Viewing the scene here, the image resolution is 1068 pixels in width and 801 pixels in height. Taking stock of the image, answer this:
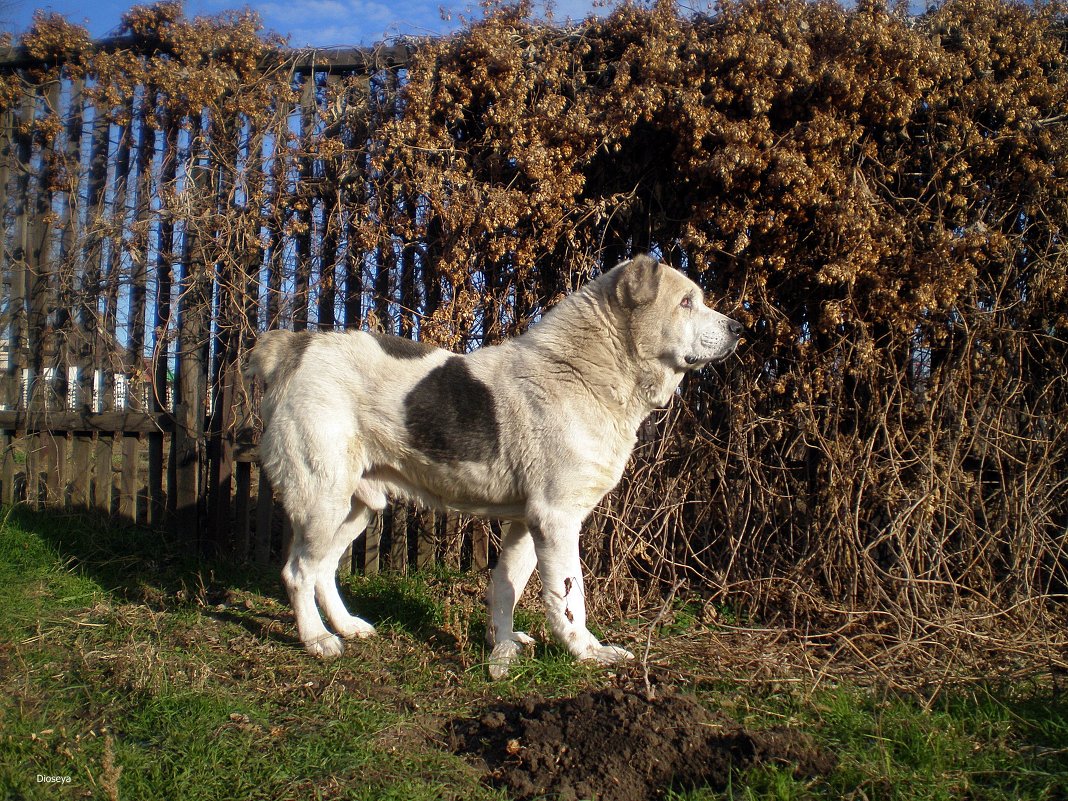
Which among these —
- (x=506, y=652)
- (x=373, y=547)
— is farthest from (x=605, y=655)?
(x=373, y=547)

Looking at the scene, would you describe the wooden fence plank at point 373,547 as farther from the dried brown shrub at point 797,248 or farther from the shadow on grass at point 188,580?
the dried brown shrub at point 797,248

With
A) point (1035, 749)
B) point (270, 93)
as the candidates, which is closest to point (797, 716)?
point (1035, 749)

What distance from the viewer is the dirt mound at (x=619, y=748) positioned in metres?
2.68

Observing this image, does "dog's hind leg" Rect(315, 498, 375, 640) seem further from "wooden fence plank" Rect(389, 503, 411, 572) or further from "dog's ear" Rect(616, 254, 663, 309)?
"dog's ear" Rect(616, 254, 663, 309)

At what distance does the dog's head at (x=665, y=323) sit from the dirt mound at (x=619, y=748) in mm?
1895

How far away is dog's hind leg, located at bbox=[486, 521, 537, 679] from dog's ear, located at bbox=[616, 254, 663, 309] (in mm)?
1446

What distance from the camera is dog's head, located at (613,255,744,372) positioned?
166 inches

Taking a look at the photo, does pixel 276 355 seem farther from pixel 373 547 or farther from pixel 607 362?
pixel 607 362

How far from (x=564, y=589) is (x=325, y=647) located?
1.39 m

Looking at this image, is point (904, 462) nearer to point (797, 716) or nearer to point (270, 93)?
point (797, 716)

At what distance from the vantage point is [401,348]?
452cm

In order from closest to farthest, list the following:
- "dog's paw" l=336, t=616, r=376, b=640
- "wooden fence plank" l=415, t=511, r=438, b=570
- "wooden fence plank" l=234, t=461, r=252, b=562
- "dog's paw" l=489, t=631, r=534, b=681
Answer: "dog's paw" l=489, t=631, r=534, b=681 < "dog's paw" l=336, t=616, r=376, b=640 < "wooden fence plank" l=415, t=511, r=438, b=570 < "wooden fence plank" l=234, t=461, r=252, b=562

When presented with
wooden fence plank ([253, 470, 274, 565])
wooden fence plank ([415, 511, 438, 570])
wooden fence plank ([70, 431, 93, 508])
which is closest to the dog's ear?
wooden fence plank ([415, 511, 438, 570])

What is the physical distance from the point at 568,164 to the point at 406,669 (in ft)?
11.0
